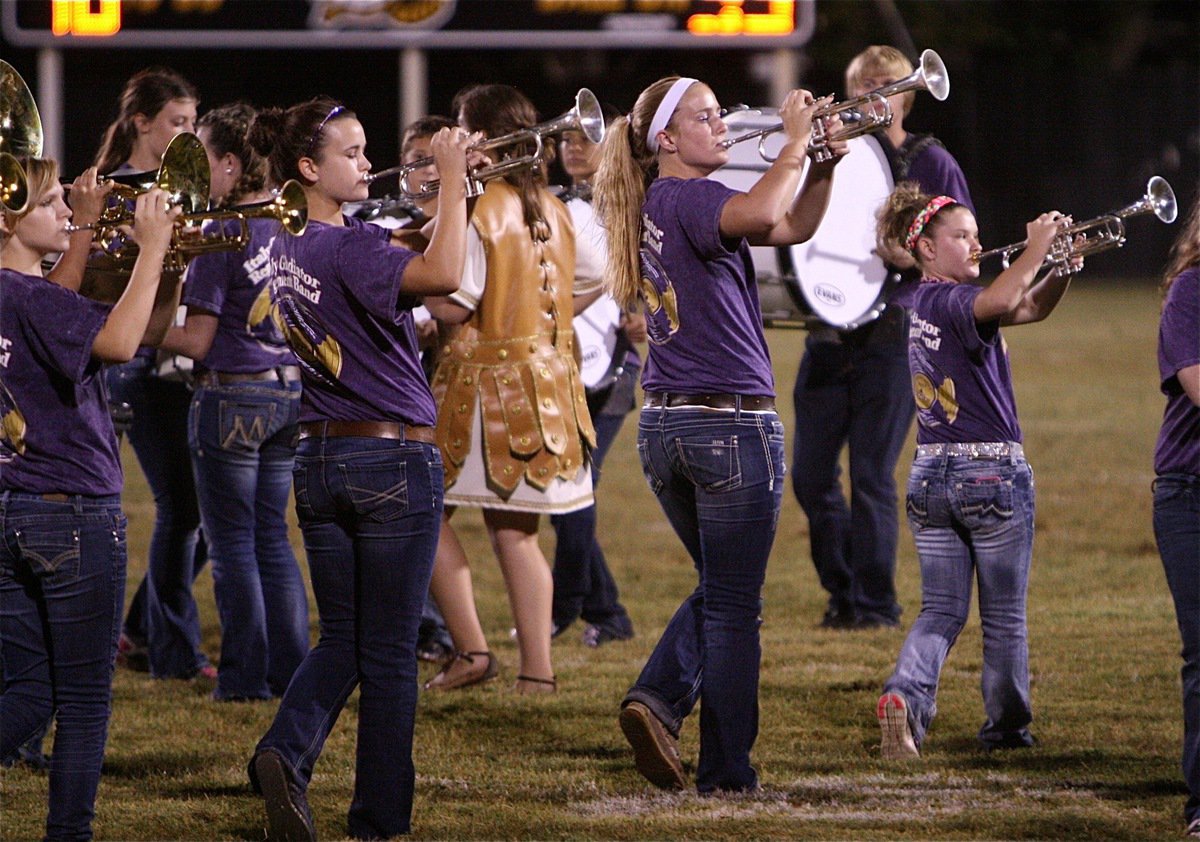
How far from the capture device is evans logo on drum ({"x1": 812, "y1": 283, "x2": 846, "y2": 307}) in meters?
6.52

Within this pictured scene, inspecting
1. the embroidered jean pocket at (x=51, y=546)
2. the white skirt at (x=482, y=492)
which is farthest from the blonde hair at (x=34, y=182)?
the white skirt at (x=482, y=492)

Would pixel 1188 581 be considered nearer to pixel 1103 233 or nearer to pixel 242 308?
pixel 1103 233

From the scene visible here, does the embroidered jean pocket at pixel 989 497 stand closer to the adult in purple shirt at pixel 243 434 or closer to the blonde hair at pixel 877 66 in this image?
the blonde hair at pixel 877 66

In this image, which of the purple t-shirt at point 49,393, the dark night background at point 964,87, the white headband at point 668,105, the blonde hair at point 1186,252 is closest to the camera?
the purple t-shirt at point 49,393

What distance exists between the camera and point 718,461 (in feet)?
14.8

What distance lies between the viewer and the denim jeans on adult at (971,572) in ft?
16.3

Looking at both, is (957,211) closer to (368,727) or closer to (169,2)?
(368,727)

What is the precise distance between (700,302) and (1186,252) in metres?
1.19

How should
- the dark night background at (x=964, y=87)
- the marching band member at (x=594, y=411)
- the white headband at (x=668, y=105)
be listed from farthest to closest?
the dark night background at (x=964, y=87)
the marching band member at (x=594, y=411)
the white headband at (x=668, y=105)

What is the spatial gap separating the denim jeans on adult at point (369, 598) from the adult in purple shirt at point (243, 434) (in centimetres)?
144

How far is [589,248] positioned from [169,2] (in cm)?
826

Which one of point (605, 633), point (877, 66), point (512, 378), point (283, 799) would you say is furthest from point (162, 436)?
point (877, 66)

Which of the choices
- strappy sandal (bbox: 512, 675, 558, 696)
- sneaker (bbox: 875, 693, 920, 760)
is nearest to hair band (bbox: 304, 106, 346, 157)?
sneaker (bbox: 875, 693, 920, 760)

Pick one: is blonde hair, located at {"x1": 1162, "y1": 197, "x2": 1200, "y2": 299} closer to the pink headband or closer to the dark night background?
the pink headband
